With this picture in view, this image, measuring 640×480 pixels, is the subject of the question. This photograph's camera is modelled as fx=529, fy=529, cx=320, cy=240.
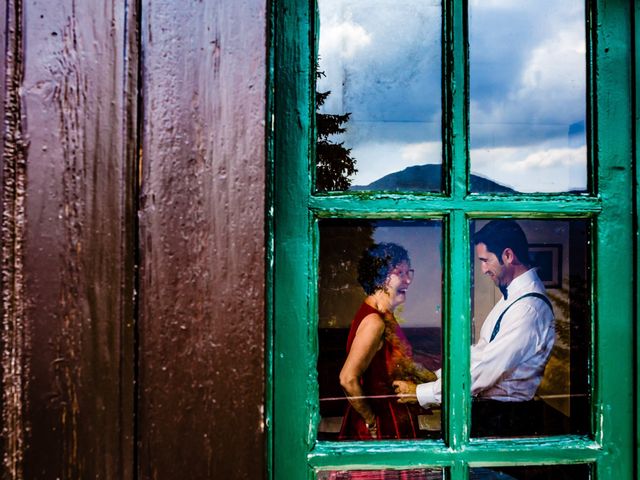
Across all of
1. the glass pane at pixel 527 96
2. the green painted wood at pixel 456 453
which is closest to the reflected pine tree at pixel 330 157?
the glass pane at pixel 527 96

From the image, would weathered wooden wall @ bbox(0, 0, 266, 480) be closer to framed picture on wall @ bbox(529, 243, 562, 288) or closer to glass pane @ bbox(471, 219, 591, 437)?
glass pane @ bbox(471, 219, 591, 437)

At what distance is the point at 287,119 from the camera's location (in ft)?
3.45

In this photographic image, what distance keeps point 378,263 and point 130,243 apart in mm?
515

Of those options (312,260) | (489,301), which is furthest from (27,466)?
(489,301)

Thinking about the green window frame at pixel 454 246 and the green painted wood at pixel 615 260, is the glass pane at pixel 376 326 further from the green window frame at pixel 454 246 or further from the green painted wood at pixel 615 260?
the green painted wood at pixel 615 260

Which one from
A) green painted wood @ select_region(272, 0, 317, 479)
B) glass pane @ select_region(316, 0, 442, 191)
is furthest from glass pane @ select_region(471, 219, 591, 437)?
green painted wood @ select_region(272, 0, 317, 479)

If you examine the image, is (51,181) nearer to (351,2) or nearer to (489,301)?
(351,2)

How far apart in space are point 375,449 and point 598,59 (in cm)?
93

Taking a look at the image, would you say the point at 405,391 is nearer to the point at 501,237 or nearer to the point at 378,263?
the point at 378,263

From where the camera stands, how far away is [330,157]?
3.61ft

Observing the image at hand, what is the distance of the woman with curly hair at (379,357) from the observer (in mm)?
1098

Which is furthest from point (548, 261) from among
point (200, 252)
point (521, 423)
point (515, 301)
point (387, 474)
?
point (200, 252)

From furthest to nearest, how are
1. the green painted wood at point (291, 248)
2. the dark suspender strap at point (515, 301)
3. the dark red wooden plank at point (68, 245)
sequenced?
the dark suspender strap at point (515, 301) < the green painted wood at point (291, 248) < the dark red wooden plank at point (68, 245)

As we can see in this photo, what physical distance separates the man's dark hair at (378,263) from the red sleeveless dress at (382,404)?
5 cm
